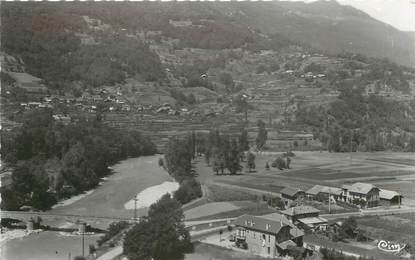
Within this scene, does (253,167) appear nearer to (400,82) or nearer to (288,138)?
(288,138)

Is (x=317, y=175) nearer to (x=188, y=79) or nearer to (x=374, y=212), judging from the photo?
(x=374, y=212)

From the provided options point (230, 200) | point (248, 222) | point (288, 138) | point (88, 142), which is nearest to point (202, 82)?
point (288, 138)

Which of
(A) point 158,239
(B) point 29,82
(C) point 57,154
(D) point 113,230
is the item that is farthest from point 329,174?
(B) point 29,82

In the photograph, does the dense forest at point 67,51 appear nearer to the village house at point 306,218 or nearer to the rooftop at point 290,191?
the rooftop at point 290,191

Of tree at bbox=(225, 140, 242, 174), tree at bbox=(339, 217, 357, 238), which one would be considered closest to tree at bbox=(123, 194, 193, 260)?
tree at bbox=(339, 217, 357, 238)

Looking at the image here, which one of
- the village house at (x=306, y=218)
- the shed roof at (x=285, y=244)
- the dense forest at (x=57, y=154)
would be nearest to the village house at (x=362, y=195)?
the village house at (x=306, y=218)
